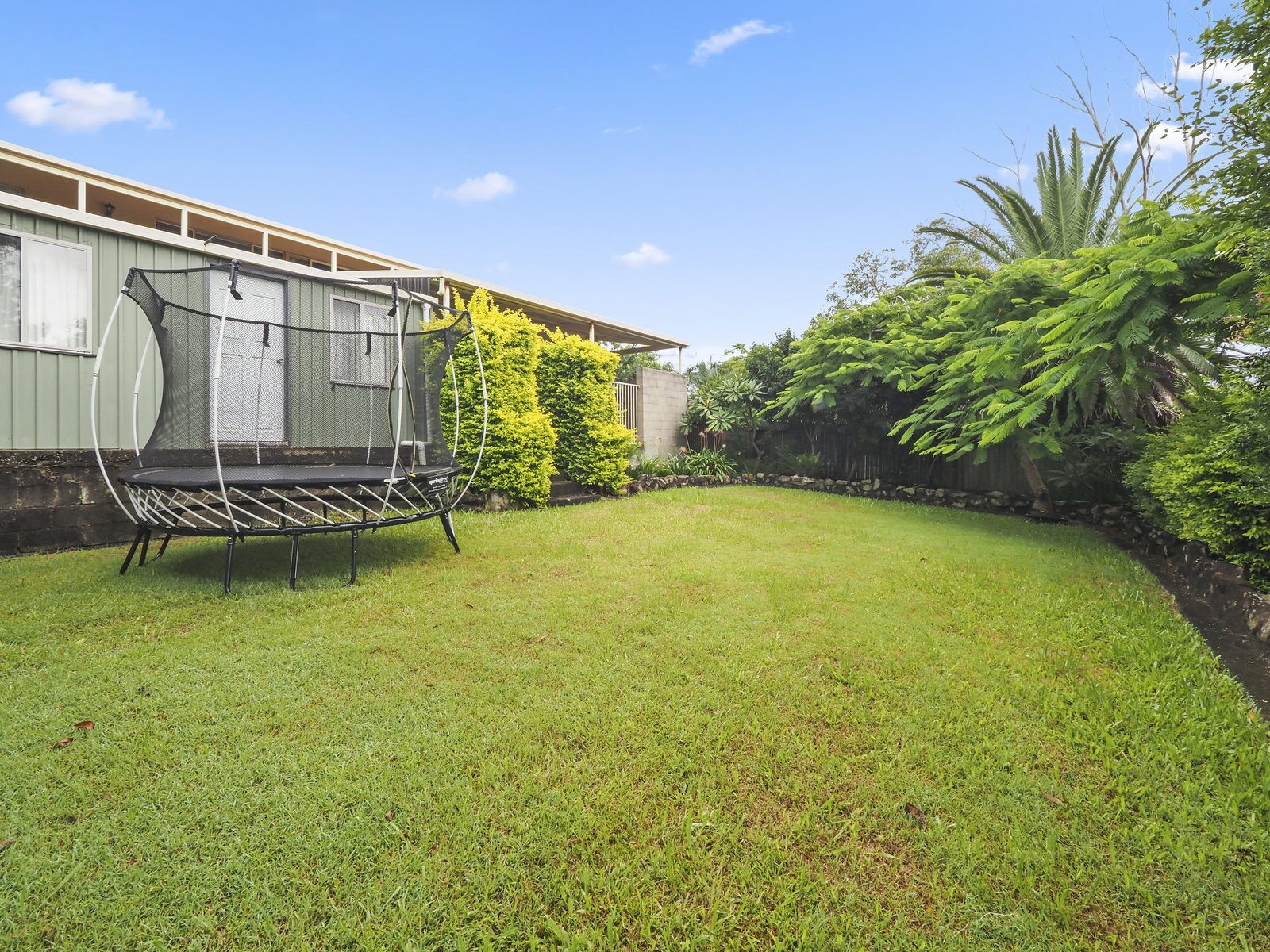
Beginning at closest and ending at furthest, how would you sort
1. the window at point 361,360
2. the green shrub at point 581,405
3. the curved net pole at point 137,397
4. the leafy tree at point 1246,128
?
the leafy tree at point 1246,128 → the curved net pole at point 137,397 → the window at point 361,360 → the green shrub at point 581,405

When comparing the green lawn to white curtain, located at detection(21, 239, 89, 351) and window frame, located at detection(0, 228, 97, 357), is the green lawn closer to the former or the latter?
window frame, located at detection(0, 228, 97, 357)

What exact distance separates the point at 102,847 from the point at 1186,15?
1852 cm

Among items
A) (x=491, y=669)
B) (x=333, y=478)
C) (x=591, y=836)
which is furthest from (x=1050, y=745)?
(x=333, y=478)

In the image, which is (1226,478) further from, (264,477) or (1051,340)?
(264,477)

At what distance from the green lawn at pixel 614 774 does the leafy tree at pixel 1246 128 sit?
245 centimetres

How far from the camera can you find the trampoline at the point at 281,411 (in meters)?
4.07

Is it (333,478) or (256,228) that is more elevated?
(256,228)

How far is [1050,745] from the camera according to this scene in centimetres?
220

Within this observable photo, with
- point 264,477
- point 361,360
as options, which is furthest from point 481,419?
point 264,477

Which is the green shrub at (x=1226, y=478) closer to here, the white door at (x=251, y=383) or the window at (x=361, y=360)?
the window at (x=361, y=360)

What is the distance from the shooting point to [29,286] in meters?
5.18

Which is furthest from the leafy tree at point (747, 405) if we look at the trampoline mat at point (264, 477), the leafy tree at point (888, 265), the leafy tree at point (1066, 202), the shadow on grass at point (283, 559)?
the leafy tree at point (888, 265)

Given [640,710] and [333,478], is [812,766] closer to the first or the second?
[640,710]

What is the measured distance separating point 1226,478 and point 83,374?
9.90 metres
